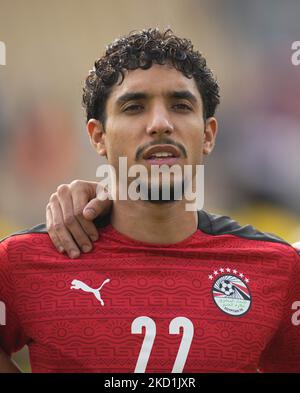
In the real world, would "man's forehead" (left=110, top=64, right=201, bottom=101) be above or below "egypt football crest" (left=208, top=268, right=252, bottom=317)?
above

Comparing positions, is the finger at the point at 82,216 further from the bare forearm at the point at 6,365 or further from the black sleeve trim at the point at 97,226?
the bare forearm at the point at 6,365

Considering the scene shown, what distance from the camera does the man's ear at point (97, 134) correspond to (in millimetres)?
2928

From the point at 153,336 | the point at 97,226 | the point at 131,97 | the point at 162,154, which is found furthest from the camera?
the point at 97,226

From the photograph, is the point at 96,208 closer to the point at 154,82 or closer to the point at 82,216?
the point at 82,216

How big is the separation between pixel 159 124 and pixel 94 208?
452 mm

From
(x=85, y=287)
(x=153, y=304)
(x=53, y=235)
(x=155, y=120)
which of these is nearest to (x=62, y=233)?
(x=53, y=235)

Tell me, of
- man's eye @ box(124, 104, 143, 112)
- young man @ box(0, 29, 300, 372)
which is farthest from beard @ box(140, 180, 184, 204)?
man's eye @ box(124, 104, 143, 112)

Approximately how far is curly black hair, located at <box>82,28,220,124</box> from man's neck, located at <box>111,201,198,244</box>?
0.41m

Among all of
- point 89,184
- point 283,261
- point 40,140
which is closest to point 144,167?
point 89,184

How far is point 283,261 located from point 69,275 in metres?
0.86

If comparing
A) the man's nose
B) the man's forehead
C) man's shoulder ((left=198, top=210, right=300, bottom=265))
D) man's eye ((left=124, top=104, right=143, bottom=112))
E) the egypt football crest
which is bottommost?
the egypt football crest

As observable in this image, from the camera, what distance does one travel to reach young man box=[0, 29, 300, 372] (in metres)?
2.51

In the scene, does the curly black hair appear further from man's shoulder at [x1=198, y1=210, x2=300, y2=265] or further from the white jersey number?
the white jersey number

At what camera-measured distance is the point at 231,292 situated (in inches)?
105
